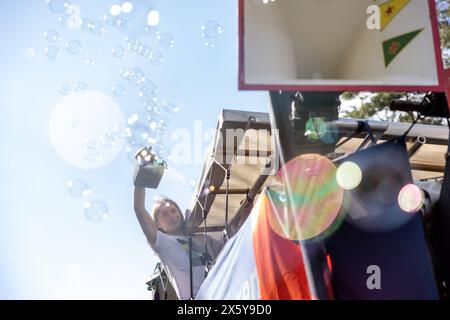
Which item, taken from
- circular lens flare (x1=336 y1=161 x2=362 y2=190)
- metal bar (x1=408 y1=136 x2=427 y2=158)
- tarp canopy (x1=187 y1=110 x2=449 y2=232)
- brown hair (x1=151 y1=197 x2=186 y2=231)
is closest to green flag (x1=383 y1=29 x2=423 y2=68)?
circular lens flare (x1=336 y1=161 x2=362 y2=190)

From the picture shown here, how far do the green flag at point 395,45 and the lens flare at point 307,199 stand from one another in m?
0.59

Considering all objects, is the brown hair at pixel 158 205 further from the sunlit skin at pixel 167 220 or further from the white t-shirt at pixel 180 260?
the white t-shirt at pixel 180 260

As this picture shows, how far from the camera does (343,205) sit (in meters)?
1.88

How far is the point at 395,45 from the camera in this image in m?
2.16

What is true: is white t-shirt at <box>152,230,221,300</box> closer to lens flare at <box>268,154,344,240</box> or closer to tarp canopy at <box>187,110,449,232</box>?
tarp canopy at <box>187,110,449,232</box>

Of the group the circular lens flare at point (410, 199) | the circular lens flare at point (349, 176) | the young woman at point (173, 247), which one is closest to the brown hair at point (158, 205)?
the young woman at point (173, 247)

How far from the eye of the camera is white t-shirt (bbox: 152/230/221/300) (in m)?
3.79

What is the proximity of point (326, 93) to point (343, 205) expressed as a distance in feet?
1.86

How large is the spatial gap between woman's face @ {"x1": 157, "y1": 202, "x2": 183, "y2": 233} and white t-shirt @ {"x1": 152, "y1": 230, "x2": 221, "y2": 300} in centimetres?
15

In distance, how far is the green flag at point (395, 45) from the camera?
83.8 inches

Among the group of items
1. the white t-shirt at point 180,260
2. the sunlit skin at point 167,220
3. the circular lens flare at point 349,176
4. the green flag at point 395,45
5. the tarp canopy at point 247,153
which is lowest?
the white t-shirt at point 180,260
